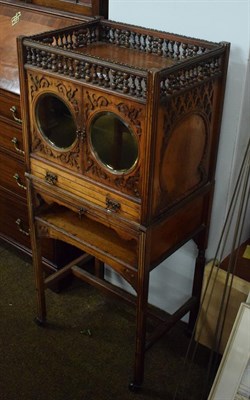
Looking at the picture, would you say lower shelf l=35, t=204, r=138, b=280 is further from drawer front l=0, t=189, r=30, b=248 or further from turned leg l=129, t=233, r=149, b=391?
drawer front l=0, t=189, r=30, b=248

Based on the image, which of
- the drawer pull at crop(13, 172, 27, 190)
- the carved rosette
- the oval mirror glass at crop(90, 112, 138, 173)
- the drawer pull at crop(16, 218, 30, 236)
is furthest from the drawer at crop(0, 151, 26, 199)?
the oval mirror glass at crop(90, 112, 138, 173)

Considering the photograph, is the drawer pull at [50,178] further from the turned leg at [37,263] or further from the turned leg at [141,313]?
the turned leg at [141,313]

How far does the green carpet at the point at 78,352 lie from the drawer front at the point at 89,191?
A: 2.29 ft

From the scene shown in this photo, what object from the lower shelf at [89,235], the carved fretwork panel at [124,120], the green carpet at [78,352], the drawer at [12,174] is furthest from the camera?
the drawer at [12,174]

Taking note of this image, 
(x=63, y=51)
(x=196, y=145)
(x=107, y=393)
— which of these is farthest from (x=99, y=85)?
(x=107, y=393)

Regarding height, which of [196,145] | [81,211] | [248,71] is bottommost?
[81,211]

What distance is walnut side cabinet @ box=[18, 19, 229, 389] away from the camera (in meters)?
1.48

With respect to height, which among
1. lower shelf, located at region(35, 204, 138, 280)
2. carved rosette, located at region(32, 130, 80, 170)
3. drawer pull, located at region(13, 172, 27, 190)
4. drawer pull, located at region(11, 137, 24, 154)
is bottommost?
drawer pull, located at region(13, 172, 27, 190)

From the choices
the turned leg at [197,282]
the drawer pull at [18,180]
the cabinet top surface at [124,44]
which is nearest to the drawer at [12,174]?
the drawer pull at [18,180]

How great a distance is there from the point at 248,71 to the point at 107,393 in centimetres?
122

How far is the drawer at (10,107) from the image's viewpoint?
2.08 meters

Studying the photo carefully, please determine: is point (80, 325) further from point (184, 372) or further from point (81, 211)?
point (81, 211)

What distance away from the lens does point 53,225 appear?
1910 mm

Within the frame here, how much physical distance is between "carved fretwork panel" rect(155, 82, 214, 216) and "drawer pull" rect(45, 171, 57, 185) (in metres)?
0.40
